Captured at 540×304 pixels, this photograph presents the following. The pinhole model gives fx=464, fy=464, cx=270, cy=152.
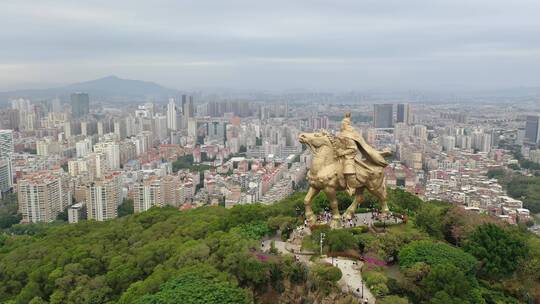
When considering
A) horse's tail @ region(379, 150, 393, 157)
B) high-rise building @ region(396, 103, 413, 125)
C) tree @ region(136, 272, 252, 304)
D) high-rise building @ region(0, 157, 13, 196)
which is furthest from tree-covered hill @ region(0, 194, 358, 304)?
high-rise building @ region(396, 103, 413, 125)

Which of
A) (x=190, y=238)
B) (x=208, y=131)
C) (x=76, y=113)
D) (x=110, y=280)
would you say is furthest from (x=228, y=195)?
(x=76, y=113)

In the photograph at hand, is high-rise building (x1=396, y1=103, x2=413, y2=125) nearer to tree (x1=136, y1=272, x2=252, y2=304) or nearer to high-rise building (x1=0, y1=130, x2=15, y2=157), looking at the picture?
high-rise building (x1=0, y1=130, x2=15, y2=157)

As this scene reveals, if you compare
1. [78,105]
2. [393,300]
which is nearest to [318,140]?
[393,300]

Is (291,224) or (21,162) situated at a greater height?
(291,224)

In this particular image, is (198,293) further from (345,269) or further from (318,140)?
(318,140)

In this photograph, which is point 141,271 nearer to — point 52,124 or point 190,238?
point 190,238
